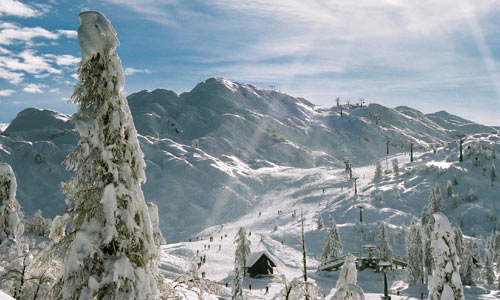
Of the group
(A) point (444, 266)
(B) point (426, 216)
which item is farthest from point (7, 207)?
(B) point (426, 216)

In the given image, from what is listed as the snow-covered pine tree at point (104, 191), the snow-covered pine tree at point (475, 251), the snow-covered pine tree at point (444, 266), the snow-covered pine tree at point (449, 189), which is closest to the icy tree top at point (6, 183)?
the snow-covered pine tree at point (104, 191)

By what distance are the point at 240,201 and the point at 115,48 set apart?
104100 millimetres

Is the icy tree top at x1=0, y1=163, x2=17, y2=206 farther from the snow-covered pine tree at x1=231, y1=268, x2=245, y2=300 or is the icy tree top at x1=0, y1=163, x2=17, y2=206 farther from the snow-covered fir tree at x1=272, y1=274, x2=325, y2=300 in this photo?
the snow-covered pine tree at x1=231, y1=268, x2=245, y2=300

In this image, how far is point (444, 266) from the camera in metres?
17.9

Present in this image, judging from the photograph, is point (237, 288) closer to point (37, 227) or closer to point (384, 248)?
point (384, 248)

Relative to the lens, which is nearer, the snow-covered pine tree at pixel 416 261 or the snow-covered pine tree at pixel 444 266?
the snow-covered pine tree at pixel 444 266

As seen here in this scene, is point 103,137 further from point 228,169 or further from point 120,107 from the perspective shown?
point 228,169

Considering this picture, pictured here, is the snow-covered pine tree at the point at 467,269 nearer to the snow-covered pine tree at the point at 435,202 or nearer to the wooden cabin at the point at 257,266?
the snow-covered pine tree at the point at 435,202

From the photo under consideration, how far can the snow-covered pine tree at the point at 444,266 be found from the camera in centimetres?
1764

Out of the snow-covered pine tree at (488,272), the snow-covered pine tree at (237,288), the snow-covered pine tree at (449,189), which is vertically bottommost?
the snow-covered pine tree at (488,272)

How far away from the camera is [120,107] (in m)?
7.46

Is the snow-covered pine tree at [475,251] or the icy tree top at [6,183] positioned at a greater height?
the icy tree top at [6,183]

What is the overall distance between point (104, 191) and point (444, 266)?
645 inches

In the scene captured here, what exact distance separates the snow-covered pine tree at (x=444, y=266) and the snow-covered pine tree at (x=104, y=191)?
14.9 m
